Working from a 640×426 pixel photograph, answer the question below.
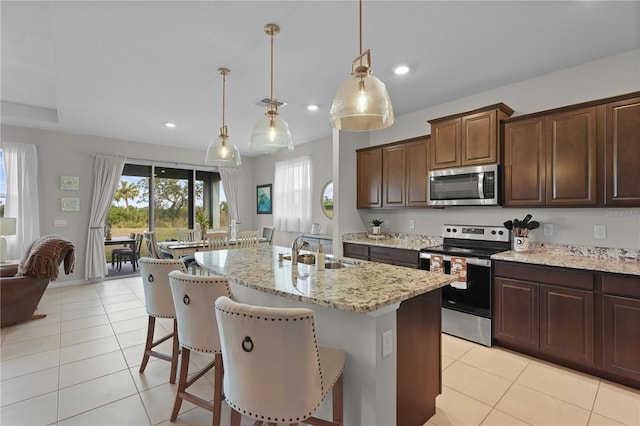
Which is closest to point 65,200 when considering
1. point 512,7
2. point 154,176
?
point 154,176

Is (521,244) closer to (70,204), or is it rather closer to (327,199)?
(327,199)

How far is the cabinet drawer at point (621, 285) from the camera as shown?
2193mm

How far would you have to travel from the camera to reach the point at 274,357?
1159mm

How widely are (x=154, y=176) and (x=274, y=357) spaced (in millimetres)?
6158

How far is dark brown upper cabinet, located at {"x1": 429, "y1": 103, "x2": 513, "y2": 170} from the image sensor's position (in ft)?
10.3

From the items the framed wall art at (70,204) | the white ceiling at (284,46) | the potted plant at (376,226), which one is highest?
the white ceiling at (284,46)

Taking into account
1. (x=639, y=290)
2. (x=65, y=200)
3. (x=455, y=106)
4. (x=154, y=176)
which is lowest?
(x=639, y=290)

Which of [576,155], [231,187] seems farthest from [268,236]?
[576,155]

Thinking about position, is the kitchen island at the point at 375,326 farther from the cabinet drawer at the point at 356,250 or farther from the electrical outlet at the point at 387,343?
the cabinet drawer at the point at 356,250

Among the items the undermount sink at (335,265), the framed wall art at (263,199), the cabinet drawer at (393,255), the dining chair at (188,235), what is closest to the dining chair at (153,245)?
the dining chair at (188,235)

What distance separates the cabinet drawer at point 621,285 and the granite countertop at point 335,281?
4.81 ft

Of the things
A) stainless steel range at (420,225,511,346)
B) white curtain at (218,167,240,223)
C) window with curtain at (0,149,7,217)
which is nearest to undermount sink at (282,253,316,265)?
stainless steel range at (420,225,511,346)

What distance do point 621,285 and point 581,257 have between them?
0.56 metres

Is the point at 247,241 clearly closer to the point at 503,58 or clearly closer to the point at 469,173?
the point at 469,173
